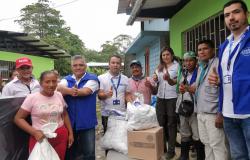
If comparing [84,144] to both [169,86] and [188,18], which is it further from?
[188,18]

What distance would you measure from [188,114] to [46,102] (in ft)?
6.71

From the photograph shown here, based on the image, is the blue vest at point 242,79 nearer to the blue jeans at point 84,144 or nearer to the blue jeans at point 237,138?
the blue jeans at point 237,138

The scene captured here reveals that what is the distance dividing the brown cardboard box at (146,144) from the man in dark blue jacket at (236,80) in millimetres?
1005

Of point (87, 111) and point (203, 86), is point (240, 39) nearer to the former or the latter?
point (203, 86)

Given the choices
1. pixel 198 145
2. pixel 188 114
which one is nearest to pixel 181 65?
pixel 188 114

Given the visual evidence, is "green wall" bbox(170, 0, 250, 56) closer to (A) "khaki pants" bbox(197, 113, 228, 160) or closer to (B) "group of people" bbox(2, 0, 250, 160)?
(B) "group of people" bbox(2, 0, 250, 160)

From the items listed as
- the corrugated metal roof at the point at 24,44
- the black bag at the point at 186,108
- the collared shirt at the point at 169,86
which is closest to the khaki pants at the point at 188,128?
the black bag at the point at 186,108

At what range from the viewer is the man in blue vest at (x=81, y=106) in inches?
156

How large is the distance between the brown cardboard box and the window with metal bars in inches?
100

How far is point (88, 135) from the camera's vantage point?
160 inches

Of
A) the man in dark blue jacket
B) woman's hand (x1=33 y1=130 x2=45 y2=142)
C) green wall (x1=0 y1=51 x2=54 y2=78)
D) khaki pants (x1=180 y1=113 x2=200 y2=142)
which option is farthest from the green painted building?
green wall (x1=0 y1=51 x2=54 y2=78)

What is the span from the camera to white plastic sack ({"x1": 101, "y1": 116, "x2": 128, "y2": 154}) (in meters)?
4.29

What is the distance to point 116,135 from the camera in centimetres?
436

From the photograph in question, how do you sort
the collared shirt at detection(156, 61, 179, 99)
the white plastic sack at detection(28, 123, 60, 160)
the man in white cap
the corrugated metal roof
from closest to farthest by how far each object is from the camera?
the white plastic sack at detection(28, 123, 60, 160)
the collared shirt at detection(156, 61, 179, 99)
the man in white cap
the corrugated metal roof
